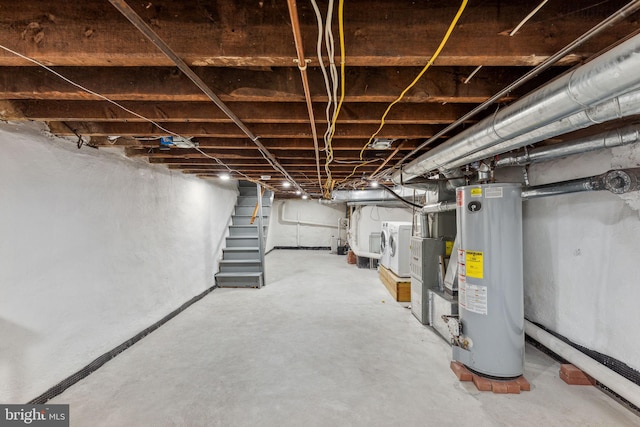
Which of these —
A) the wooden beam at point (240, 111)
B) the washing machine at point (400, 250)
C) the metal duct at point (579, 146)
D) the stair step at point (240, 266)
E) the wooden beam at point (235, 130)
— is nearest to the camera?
the metal duct at point (579, 146)

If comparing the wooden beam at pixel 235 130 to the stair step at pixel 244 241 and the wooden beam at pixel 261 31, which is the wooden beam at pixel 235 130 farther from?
the stair step at pixel 244 241

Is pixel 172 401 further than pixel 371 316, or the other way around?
pixel 371 316

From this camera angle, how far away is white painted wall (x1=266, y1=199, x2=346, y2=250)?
9680mm

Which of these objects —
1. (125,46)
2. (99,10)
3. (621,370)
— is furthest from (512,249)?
(99,10)

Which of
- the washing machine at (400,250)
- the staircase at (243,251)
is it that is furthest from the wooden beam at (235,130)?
the staircase at (243,251)

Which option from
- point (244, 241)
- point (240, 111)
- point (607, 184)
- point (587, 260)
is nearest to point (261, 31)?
point (240, 111)

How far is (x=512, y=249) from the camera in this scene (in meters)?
1.94

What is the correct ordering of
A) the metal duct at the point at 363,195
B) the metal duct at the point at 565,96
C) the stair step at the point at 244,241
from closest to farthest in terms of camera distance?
the metal duct at the point at 565,96
the stair step at the point at 244,241
the metal duct at the point at 363,195

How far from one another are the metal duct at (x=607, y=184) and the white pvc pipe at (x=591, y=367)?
1132 millimetres

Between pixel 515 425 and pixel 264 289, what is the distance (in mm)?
3638

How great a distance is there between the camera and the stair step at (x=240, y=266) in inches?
189

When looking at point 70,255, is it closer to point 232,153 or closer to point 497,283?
point 232,153

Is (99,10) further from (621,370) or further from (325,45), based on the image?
(621,370)

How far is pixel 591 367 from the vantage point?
1788mm
